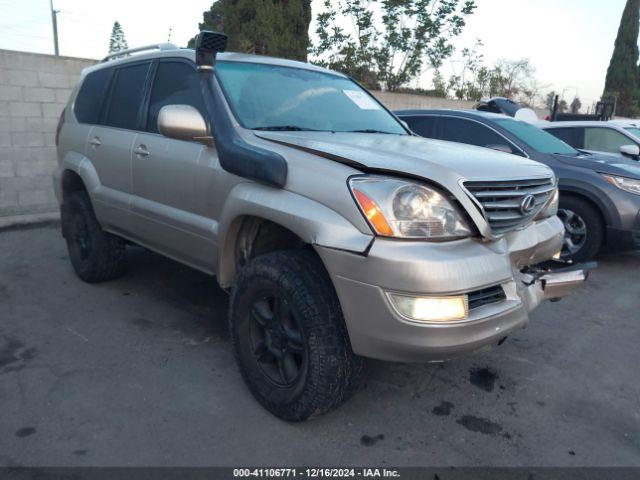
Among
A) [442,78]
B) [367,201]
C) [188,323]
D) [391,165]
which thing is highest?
[442,78]

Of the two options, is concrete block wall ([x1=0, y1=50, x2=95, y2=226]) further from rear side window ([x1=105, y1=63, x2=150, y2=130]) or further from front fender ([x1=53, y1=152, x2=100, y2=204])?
rear side window ([x1=105, y1=63, x2=150, y2=130])

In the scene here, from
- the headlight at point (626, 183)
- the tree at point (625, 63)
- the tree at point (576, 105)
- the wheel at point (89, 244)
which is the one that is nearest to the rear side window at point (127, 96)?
the wheel at point (89, 244)

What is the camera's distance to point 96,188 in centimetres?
425

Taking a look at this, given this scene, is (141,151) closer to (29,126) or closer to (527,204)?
(527,204)

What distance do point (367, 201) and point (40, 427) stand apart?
196cm

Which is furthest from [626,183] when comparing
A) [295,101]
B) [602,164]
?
[295,101]

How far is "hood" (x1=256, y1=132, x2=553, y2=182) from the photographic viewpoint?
2.32 m

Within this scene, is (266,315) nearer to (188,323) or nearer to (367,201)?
(367,201)

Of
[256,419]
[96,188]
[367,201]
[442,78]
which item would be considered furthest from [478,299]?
[442,78]

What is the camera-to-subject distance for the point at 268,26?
11555 mm

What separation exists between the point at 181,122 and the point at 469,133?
4187mm

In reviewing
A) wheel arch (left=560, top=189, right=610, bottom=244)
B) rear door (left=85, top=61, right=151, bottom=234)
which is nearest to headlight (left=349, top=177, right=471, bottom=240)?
rear door (left=85, top=61, right=151, bottom=234)

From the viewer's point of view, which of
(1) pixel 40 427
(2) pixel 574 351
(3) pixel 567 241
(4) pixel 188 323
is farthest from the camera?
(3) pixel 567 241

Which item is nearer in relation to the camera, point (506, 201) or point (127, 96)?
point (506, 201)
